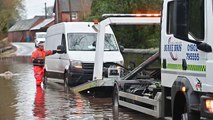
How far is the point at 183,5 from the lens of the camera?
287 inches

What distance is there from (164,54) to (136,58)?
42.9ft

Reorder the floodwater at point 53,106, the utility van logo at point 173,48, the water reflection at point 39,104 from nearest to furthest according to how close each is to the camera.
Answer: the utility van logo at point 173,48 → the floodwater at point 53,106 → the water reflection at point 39,104

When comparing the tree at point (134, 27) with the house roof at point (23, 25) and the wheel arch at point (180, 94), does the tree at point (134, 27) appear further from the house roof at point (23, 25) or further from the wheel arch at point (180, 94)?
the house roof at point (23, 25)

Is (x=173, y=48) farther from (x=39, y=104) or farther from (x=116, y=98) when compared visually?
(x=39, y=104)

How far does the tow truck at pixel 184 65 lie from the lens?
7211 mm

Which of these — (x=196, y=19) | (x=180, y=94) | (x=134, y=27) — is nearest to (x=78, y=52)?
(x=134, y=27)

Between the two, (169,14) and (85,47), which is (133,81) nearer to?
(169,14)

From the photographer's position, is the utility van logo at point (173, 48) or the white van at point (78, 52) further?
the white van at point (78, 52)

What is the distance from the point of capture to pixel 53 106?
13.6m

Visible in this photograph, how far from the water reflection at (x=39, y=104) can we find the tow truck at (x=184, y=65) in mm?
2511

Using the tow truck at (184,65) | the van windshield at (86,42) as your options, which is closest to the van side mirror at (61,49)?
the van windshield at (86,42)

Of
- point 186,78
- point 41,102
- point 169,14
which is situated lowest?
point 41,102

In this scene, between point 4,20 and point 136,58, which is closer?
point 136,58

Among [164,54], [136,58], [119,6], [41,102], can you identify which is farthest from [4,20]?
[164,54]
